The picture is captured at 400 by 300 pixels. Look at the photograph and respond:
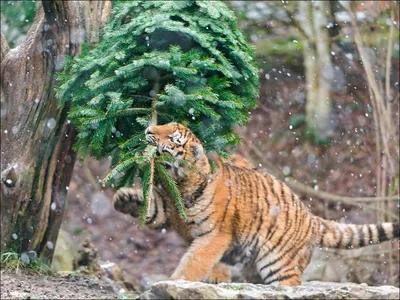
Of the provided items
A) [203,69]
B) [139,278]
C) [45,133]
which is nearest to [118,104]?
[203,69]

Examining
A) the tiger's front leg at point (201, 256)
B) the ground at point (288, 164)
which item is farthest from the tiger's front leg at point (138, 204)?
the ground at point (288, 164)

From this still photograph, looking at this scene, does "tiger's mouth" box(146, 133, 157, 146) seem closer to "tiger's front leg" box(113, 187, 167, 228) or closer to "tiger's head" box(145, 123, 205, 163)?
"tiger's head" box(145, 123, 205, 163)

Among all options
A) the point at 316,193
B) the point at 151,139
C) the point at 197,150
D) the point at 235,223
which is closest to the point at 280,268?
the point at 235,223

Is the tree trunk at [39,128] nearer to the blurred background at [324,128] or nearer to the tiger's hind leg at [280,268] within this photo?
the tiger's hind leg at [280,268]

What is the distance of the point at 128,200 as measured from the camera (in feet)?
18.9

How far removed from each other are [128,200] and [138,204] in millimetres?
83

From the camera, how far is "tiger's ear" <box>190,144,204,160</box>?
16.8 ft

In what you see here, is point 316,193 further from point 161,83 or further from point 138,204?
point 161,83

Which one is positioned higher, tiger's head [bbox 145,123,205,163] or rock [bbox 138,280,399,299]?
tiger's head [bbox 145,123,205,163]

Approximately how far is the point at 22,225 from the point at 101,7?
1857 mm

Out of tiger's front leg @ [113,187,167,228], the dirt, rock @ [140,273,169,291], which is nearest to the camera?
the dirt

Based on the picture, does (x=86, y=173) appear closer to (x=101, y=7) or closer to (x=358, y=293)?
(x=101, y=7)

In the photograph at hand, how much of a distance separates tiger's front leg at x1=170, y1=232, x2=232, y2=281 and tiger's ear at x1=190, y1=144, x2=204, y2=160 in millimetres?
697

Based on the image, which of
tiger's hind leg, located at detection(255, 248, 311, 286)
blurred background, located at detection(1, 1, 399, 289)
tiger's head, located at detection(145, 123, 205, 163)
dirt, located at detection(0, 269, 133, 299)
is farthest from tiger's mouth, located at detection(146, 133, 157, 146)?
blurred background, located at detection(1, 1, 399, 289)
